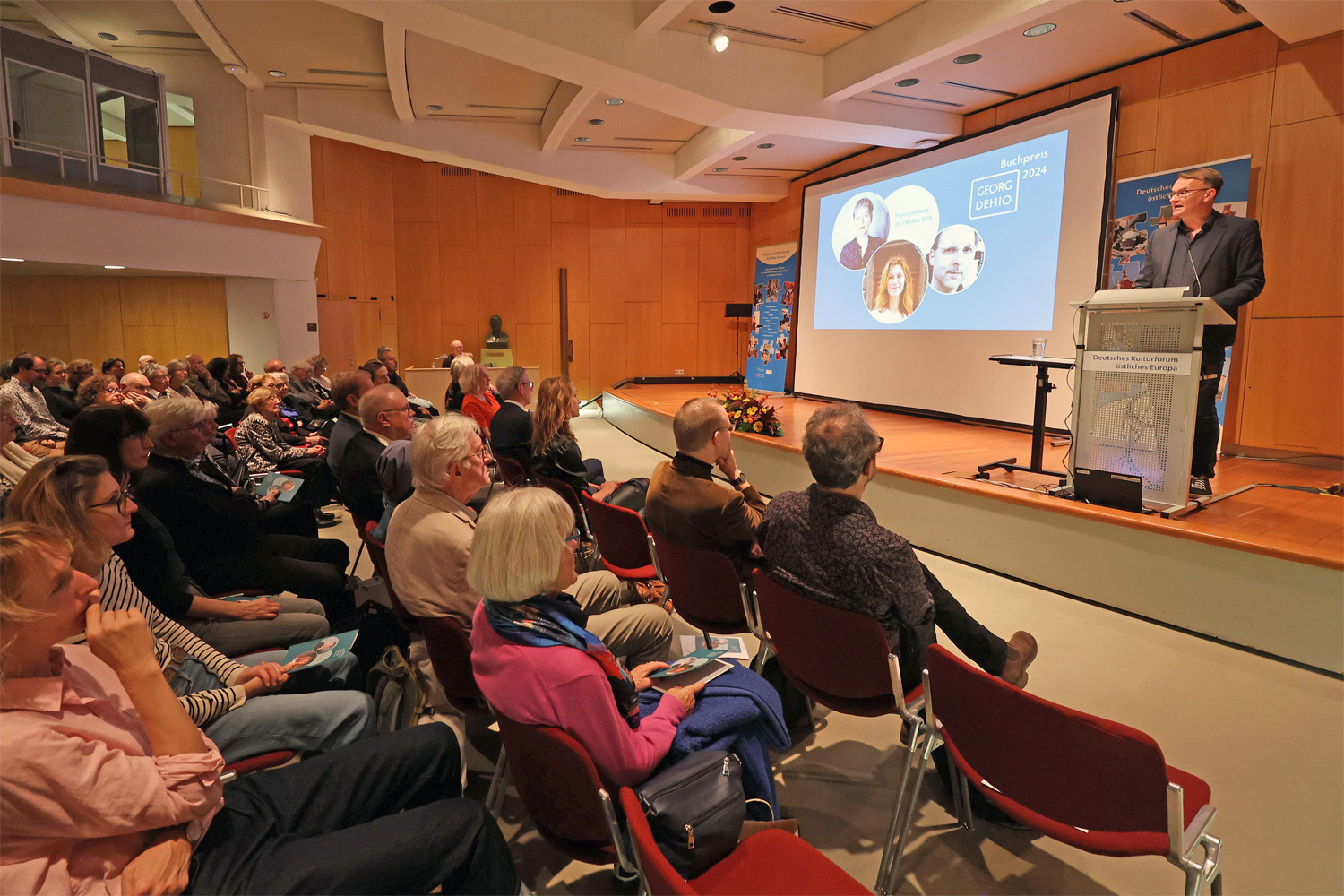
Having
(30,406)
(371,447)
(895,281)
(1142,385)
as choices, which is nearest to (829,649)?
(371,447)

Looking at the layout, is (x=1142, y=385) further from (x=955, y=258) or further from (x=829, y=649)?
(x=955, y=258)

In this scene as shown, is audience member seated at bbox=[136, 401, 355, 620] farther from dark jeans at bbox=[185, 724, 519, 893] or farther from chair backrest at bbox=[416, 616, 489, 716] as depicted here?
dark jeans at bbox=[185, 724, 519, 893]

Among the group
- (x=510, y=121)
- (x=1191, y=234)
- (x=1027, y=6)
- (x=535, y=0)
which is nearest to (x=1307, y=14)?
(x=1027, y=6)

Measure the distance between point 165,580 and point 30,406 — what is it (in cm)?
500

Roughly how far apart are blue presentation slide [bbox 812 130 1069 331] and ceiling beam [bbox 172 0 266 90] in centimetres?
773

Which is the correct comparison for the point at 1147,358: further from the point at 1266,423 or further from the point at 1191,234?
the point at 1266,423

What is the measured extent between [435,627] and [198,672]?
667mm

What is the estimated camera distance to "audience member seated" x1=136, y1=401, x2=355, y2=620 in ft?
8.98

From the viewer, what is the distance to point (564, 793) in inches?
56.8

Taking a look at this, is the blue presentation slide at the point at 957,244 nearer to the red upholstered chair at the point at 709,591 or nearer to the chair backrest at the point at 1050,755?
the red upholstered chair at the point at 709,591

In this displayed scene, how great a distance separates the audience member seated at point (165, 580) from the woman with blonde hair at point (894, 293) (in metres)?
7.86

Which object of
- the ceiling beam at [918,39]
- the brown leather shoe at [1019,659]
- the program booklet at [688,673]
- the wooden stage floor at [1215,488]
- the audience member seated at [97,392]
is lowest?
the brown leather shoe at [1019,659]

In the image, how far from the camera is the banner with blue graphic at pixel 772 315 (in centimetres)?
1185

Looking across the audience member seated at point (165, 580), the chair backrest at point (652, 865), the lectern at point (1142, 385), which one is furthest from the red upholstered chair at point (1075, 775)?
the lectern at point (1142, 385)
